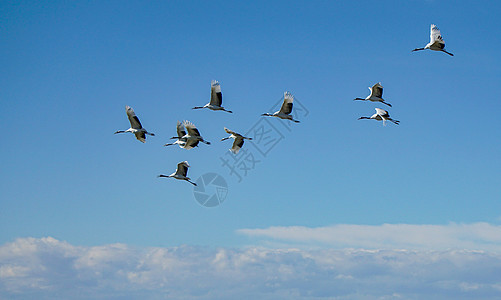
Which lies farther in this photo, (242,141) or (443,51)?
(242,141)

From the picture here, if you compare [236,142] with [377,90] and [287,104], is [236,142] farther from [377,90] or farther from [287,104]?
[377,90]

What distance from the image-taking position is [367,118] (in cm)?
10038

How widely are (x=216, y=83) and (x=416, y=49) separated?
24432 mm

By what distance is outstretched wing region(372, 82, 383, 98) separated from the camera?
92588mm

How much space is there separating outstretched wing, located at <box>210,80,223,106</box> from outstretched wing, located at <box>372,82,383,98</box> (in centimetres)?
1876

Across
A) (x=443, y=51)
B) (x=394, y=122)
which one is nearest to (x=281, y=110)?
(x=394, y=122)

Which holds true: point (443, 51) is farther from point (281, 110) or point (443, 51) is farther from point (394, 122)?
point (281, 110)

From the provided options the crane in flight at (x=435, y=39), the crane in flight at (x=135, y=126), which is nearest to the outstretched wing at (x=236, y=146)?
the crane in flight at (x=135, y=126)

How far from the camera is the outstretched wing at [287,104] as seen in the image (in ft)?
305

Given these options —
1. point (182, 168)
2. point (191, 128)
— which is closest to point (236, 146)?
point (191, 128)

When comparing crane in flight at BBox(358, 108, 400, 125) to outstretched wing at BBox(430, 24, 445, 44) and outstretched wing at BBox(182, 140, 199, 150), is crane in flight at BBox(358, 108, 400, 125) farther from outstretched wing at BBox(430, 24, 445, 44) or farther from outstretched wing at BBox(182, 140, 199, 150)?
outstretched wing at BBox(182, 140, 199, 150)

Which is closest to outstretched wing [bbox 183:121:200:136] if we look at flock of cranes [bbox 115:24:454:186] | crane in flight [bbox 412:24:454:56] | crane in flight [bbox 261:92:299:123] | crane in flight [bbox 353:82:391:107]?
flock of cranes [bbox 115:24:454:186]

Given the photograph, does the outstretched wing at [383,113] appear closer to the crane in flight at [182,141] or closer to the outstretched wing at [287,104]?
the outstretched wing at [287,104]

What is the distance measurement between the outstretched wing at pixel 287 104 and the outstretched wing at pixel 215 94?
7.81 m
